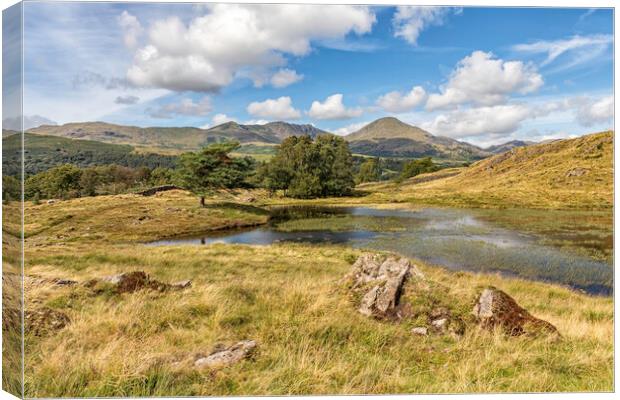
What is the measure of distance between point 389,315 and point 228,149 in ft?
65.2

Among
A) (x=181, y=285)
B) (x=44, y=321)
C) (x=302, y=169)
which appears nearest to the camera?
(x=44, y=321)

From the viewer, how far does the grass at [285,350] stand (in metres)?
4.58

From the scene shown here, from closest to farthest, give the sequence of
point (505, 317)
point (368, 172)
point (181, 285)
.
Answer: point (505, 317) → point (181, 285) → point (368, 172)

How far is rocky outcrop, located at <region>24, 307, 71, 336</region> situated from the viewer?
17.3ft

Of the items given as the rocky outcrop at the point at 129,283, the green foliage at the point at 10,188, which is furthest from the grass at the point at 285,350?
the green foliage at the point at 10,188

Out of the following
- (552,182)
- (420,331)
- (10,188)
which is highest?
(552,182)

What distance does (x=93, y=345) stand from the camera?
5.00m

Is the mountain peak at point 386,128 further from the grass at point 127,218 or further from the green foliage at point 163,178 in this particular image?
the green foliage at point 163,178

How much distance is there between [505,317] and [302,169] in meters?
30.1

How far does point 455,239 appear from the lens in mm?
18234

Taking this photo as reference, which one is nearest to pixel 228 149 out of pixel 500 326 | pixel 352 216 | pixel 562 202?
pixel 352 216

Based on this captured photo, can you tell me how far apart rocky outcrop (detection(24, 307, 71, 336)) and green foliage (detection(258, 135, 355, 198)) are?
93.3ft

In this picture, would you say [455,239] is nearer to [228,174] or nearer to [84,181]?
[228,174]

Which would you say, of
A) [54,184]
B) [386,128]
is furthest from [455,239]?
[54,184]
